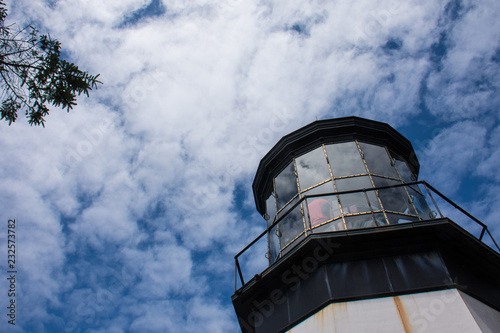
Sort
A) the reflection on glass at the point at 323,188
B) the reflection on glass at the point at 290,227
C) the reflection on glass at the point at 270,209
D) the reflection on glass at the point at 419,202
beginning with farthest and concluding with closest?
the reflection on glass at the point at 270,209, the reflection on glass at the point at 323,188, the reflection on glass at the point at 290,227, the reflection on glass at the point at 419,202

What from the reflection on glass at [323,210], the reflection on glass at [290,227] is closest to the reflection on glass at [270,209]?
the reflection on glass at [290,227]

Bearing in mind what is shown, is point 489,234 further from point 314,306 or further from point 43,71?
point 43,71

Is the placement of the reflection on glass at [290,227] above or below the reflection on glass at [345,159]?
below

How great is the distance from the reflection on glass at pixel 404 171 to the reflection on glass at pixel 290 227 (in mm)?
3295

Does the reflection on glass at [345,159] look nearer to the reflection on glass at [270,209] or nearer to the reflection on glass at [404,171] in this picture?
the reflection on glass at [404,171]

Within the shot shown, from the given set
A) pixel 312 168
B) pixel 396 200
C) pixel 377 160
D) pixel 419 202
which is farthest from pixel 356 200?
pixel 377 160

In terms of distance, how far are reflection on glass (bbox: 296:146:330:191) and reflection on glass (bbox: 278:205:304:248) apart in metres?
0.91

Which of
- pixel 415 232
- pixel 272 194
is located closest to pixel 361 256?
pixel 415 232

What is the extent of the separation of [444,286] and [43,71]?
26.2 feet

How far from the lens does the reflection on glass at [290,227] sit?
380 inches

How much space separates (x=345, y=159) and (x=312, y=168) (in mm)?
938

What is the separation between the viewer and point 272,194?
11.9 m

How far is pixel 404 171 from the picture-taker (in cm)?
1125

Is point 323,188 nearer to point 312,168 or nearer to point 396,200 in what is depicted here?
point 312,168
